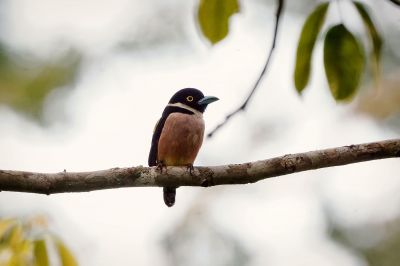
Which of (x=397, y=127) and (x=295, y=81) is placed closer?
(x=295, y=81)

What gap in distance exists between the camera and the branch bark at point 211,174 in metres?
2.96

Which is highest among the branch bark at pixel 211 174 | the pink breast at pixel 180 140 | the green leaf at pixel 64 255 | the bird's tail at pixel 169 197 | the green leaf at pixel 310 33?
the pink breast at pixel 180 140

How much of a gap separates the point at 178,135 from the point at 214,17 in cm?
327

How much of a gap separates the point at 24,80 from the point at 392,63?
20.6 feet

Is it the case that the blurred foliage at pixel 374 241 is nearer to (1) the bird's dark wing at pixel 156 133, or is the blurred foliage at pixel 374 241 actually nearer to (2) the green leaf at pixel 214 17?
(1) the bird's dark wing at pixel 156 133

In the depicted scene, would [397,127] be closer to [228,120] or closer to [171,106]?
[171,106]

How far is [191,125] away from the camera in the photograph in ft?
17.1

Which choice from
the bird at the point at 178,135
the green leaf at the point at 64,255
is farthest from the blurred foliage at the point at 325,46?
the bird at the point at 178,135

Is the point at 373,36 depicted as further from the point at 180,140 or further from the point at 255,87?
A: the point at 180,140

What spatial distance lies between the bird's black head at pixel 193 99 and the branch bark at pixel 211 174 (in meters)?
2.21

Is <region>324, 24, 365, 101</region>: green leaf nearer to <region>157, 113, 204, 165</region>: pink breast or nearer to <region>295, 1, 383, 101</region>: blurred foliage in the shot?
<region>295, 1, 383, 101</region>: blurred foliage

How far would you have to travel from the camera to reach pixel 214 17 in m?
1.91

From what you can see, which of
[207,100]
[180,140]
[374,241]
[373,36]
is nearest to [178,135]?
[180,140]

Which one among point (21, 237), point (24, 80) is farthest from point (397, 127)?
point (21, 237)
